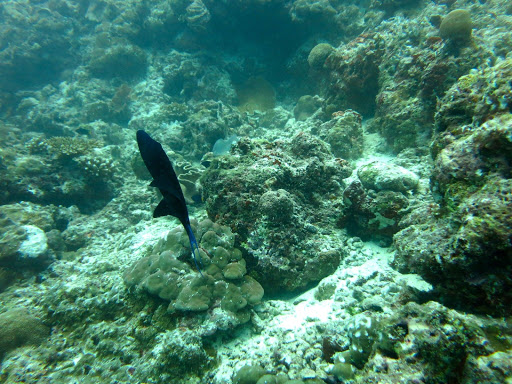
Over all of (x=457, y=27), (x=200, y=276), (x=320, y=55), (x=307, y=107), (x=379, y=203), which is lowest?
(x=200, y=276)

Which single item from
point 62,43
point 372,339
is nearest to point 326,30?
point 372,339

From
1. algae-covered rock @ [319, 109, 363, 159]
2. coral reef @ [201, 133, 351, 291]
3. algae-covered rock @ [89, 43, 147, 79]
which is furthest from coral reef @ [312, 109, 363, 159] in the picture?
algae-covered rock @ [89, 43, 147, 79]

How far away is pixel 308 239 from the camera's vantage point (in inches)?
154

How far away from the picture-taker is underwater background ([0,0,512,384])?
75.6 inches

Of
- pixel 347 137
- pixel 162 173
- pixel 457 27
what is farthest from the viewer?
pixel 347 137

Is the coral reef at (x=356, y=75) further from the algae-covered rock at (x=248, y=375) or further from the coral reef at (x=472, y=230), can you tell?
the algae-covered rock at (x=248, y=375)

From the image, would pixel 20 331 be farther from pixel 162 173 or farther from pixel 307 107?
pixel 307 107

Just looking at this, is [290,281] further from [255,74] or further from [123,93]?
[123,93]

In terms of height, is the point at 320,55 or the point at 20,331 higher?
the point at 320,55

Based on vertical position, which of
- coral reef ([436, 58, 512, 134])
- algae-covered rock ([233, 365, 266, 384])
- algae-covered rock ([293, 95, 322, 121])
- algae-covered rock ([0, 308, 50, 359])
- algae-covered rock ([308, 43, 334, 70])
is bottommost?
algae-covered rock ([0, 308, 50, 359])

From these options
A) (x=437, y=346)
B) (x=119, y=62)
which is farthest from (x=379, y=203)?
(x=119, y=62)

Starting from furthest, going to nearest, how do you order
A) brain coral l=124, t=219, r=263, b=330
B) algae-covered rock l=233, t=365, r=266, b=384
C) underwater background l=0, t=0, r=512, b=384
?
brain coral l=124, t=219, r=263, b=330 < algae-covered rock l=233, t=365, r=266, b=384 < underwater background l=0, t=0, r=512, b=384

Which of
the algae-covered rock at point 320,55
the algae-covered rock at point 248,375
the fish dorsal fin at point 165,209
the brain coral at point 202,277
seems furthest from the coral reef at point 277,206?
the algae-covered rock at point 320,55

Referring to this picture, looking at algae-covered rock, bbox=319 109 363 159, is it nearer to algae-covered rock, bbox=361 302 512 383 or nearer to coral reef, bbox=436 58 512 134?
coral reef, bbox=436 58 512 134
